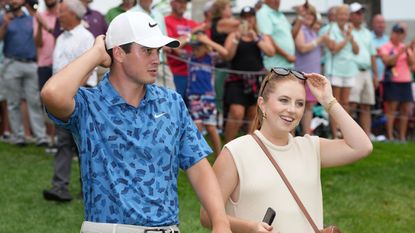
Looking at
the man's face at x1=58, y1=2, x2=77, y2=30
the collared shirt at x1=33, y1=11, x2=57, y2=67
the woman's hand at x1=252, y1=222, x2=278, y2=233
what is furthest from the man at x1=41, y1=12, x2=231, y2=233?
the collared shirt at x1=33, y1=11, x2=57, y2=67

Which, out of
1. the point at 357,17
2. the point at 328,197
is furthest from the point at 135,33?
the point at 357,17

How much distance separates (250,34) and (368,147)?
276 inches

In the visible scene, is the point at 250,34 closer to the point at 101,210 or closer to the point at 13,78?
the point at 13,78

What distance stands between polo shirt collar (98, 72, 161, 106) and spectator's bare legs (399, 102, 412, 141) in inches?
447

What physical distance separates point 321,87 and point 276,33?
7043 millimetres

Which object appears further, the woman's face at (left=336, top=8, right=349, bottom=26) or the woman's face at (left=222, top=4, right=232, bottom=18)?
the woman's face at (left=336, top=8, right=349, bottom=26)

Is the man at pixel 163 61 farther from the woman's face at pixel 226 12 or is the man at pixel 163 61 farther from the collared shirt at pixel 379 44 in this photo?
the collared shirt at pixel 379 44

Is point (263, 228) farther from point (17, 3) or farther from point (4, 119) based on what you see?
point (4, 119)

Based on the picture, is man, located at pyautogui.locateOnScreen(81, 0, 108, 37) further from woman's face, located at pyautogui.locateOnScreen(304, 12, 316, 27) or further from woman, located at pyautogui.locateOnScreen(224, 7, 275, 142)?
woman's face, located at pyautogui.locateOnScreen(304, 12, 316, 27)

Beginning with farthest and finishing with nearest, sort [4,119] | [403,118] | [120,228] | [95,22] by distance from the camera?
[403,118] → [4,119] → [95,22] → [120,228]

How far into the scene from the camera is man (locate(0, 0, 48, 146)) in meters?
13.2

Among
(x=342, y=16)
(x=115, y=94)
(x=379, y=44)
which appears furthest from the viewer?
(x=379, y=44)

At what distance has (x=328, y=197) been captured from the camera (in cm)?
1035

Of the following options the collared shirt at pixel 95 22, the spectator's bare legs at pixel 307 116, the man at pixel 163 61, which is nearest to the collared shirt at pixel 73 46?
the collared shirt at pixel 95 22
